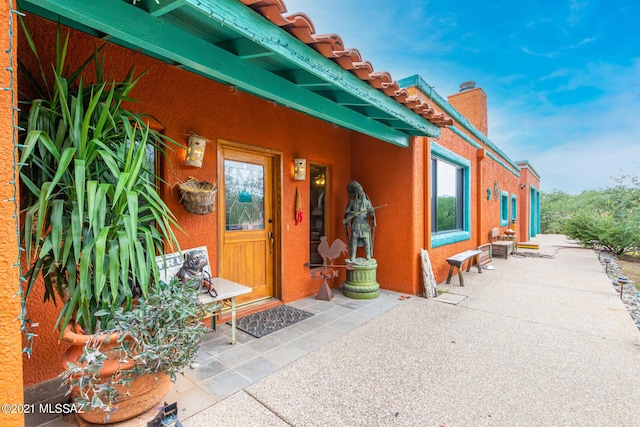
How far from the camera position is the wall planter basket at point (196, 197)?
115 inches

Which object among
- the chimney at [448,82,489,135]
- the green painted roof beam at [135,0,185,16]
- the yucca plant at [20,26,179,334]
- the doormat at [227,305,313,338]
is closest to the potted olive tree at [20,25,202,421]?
the yucca plant at [20,26,179,334]

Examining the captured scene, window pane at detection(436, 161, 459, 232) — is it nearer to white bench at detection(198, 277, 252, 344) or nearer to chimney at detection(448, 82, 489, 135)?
chimney at detection(448, 82, 489, 135)

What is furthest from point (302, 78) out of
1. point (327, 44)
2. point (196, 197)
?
point (196, 197)

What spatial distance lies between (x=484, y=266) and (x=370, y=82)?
22.1 ft

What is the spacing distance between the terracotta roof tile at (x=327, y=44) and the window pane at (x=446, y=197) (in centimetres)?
285

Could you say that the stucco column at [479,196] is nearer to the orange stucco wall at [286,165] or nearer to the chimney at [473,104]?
the orange stucco wall at [286,165]

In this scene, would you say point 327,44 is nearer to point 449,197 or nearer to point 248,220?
point 248,220

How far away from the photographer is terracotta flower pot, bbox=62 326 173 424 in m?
1.62

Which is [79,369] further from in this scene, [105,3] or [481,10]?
[481,10]

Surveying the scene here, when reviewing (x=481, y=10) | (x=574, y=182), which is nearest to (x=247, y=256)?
(x=481, y=10)

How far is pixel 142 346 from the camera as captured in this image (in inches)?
64.9

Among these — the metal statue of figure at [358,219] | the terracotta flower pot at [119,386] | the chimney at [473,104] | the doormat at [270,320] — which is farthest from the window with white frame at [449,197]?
the terracotta flower pot at [119,386]

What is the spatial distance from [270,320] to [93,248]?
7.94 ft

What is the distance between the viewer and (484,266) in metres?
7.64
